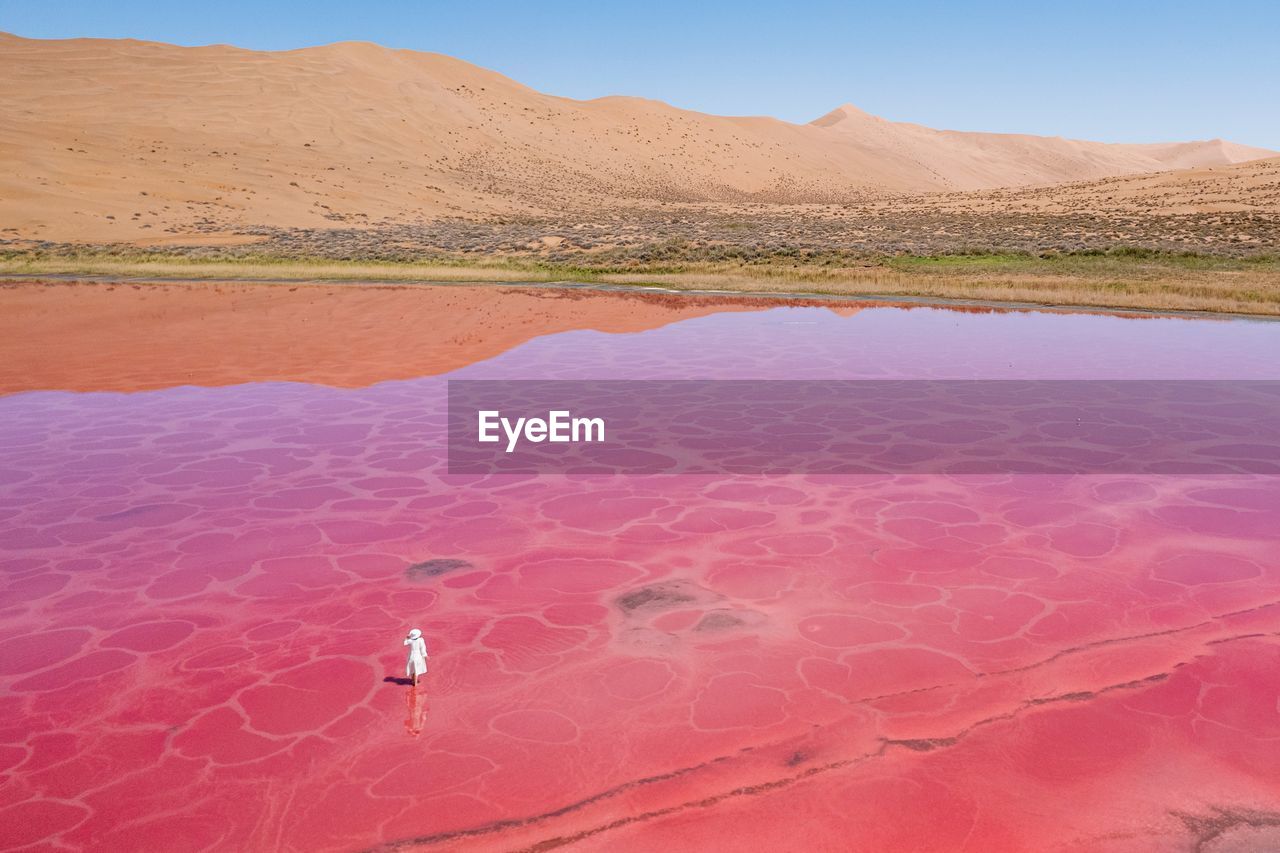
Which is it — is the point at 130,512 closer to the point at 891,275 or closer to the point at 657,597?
the point at 657,597

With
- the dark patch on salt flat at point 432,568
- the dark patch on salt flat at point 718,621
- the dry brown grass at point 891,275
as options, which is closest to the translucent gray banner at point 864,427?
the dark patch on salt flat at point 432,568

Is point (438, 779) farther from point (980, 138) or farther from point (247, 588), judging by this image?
point (980, 138)

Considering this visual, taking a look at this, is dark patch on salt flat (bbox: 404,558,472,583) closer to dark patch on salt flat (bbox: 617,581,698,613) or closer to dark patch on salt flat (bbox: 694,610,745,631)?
dark patch on salt flat (bbox: 617,581,698,613)

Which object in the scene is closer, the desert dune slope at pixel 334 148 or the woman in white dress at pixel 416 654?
the woman in white dress at pixel 416 654

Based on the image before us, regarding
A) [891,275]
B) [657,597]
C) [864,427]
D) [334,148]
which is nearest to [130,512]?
[657,597]

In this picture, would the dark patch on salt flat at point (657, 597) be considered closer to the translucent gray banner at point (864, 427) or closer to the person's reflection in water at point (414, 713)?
the person's reflection in water at point (414, 713)

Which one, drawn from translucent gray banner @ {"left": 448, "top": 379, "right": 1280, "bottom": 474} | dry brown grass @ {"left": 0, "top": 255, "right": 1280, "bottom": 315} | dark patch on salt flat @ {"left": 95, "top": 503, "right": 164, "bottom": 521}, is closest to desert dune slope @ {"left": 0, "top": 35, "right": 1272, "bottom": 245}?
dry brown grass @ {"left": 0, "top": 255, "right": 1280, "bottom": 315}
